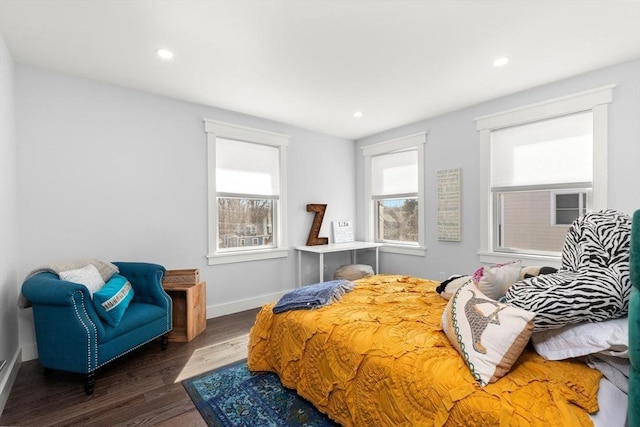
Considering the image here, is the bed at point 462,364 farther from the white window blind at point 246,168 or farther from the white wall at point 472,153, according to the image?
the white window blind at point 246,168

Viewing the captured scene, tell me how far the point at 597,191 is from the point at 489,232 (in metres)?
1.05

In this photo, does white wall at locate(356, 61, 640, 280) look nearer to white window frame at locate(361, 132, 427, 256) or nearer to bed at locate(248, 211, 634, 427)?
white window frame at locate(361, 132, 427, 256)

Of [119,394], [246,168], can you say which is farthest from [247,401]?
[246,168]

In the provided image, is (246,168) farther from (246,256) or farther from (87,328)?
(87,328)

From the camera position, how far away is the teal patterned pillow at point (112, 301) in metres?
2.20

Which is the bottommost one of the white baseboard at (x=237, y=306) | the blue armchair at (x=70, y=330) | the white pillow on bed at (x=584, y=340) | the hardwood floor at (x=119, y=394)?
the hardwood floor at (x=119, y=394)

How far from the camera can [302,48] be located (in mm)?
2398

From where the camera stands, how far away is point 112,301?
2281mm

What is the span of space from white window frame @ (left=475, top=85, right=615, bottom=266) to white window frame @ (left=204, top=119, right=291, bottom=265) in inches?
101

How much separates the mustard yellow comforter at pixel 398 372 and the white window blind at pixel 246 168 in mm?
2072

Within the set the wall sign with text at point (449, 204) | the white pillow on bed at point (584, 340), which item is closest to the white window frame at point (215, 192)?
the wall sign with text at point (449, 204)

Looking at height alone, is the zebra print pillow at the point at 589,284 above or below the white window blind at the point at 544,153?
below

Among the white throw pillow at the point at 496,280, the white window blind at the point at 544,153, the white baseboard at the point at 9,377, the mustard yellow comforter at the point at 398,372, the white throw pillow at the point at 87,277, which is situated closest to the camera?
the mustard yellow comforter at the point at 398,372

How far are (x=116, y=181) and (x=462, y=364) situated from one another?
11.0 ft
